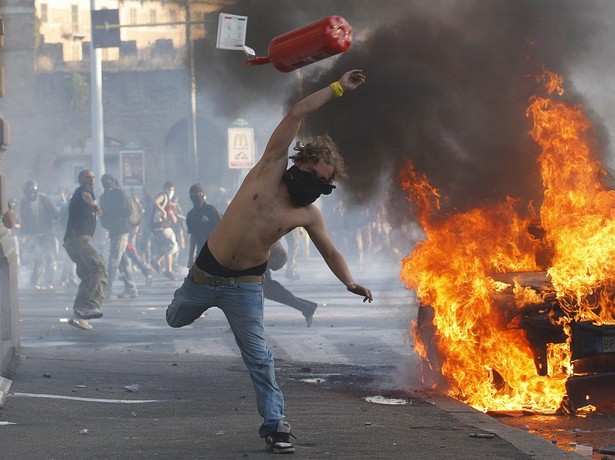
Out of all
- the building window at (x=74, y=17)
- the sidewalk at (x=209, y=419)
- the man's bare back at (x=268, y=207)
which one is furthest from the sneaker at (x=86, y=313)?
the building window at (x=74, y=17)

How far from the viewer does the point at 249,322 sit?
625 centimetres

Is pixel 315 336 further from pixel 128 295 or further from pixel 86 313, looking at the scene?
pixel 128 295

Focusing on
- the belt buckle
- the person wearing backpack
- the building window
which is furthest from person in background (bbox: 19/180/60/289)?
the building window

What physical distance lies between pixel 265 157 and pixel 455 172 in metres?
4.78

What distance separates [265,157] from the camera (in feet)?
20.0

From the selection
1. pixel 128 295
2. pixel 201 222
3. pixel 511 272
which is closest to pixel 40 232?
pixel 128 295

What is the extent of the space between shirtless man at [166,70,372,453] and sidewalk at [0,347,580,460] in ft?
1.24

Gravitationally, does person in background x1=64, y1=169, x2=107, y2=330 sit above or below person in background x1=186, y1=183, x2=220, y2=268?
below

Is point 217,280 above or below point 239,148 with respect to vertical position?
below

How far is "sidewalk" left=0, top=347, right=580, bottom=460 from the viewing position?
604cm

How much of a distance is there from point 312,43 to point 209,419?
236 centimetres

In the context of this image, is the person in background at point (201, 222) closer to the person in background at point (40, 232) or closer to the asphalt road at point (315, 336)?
the asphalt road at point (315, 336)

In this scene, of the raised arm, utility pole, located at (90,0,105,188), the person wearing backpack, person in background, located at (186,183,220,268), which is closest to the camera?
the raised arm

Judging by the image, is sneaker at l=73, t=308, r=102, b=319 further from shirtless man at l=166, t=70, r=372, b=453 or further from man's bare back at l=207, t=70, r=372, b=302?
man's bare back at l=207, t=70, r=372, b=302
